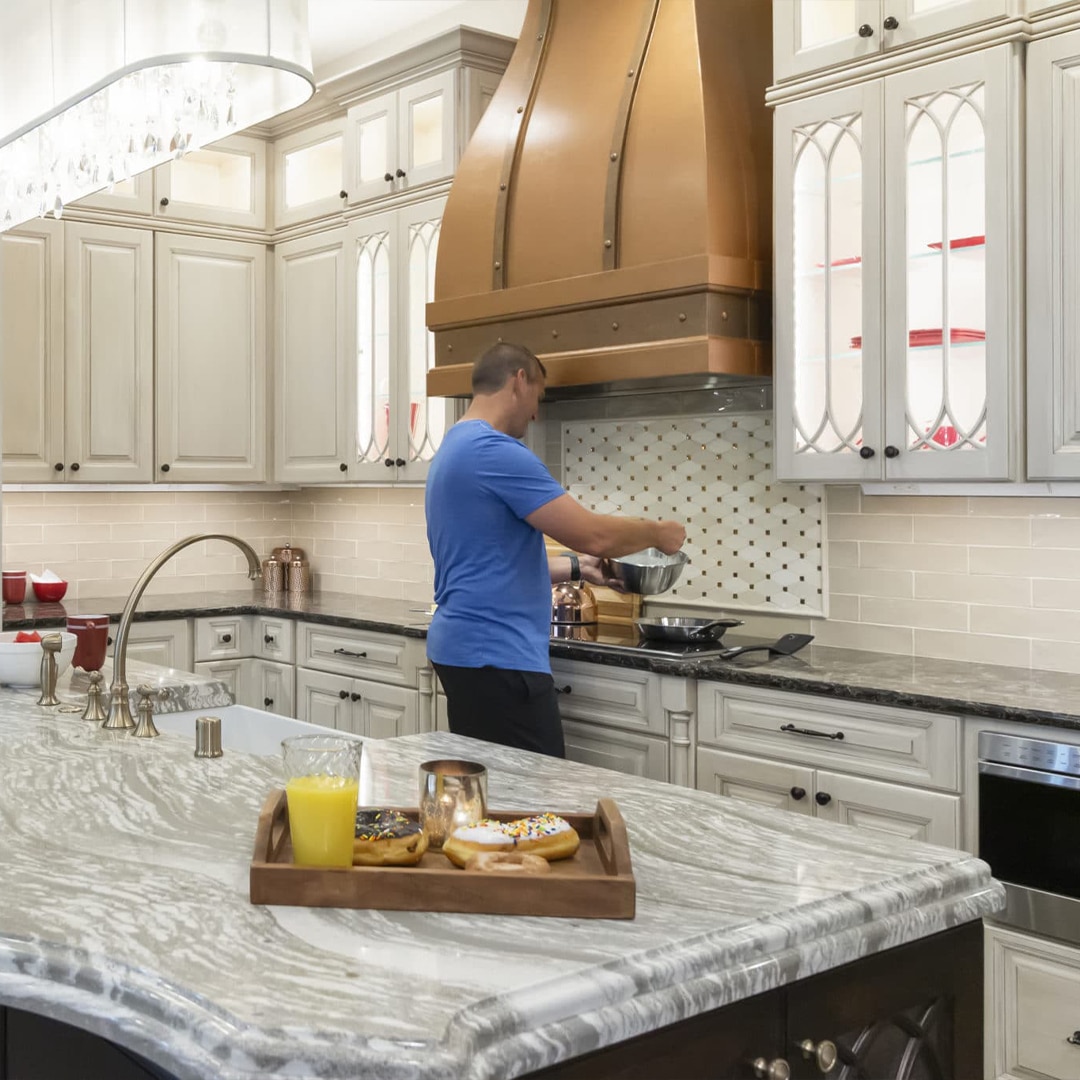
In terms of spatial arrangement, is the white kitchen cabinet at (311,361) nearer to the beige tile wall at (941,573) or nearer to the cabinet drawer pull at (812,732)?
the beige tile wall at (941,573)

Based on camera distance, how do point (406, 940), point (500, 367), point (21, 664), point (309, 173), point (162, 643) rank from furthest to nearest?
point (309, 173) < point (162, 643) < point (500, 367) < point (21, 664) < point (406, 940)

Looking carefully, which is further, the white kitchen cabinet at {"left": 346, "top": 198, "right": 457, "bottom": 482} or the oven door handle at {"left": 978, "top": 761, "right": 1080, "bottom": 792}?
the white kitchen cabinet at {"left": 346, "top": 198, "right": 457, "bottom": 482}

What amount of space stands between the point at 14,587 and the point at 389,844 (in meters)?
4.02

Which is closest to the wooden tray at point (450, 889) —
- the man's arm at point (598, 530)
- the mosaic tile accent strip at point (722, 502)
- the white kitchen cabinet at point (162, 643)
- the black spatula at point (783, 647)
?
the man's arm at point (598, 530)

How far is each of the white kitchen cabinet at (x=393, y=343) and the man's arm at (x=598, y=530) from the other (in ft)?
4.57

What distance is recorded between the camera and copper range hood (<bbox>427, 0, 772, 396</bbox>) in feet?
11.1

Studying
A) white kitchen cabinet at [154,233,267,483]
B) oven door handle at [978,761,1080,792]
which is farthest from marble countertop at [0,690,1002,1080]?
white kitchen cabinet at [154,233,267,483]

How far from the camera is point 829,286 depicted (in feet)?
10.8

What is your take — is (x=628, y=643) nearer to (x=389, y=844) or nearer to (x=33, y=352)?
(x=389, y=844)

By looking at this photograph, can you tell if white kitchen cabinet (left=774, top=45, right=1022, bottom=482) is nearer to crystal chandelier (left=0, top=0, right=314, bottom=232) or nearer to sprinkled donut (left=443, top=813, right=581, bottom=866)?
crystal chandelier (left=0, top=0, right=314, bottom=232)

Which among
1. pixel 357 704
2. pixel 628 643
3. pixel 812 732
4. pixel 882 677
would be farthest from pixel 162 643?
pixel 882 677

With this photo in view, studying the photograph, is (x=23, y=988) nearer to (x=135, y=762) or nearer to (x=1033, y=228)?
(x=135, y=762)

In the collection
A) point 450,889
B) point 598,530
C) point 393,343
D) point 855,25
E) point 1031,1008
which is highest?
point 855,25

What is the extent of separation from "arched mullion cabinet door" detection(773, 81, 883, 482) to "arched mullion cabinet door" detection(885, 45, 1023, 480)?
5cm
